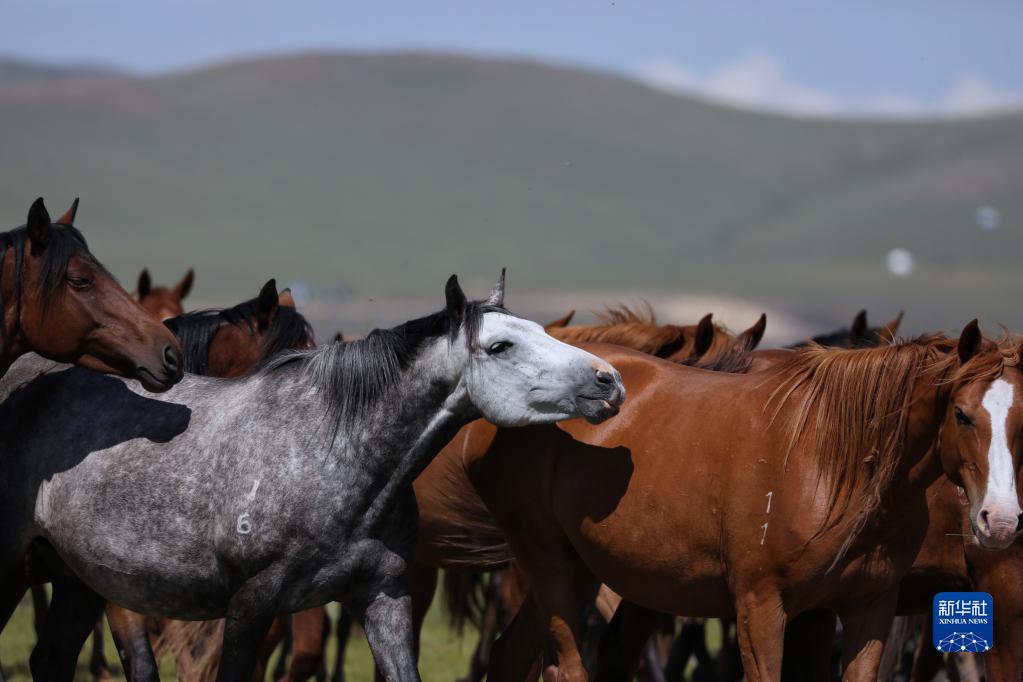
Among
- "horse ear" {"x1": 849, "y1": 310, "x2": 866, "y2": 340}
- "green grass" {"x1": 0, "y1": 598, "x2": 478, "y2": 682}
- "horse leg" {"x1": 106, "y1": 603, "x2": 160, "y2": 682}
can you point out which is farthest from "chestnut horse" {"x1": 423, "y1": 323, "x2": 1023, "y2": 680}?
"green grass" {"x1": 0, "y1": 598, "x2": 478, "y2": 682}

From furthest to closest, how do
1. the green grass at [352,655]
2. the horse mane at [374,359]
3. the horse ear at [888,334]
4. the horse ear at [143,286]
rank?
the horse ear at [143,286] → the green grass at [352,655] → the horse ear at [888,334] → the horse mane at [374,359]

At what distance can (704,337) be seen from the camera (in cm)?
729

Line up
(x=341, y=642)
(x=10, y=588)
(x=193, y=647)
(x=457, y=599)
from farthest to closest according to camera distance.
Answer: (x=457, y=599)
(x=341, y=642)
(x=193, y=647)
(x=10, y=588)

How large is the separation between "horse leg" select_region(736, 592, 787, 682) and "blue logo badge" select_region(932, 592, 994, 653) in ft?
1.96

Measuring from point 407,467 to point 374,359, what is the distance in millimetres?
387

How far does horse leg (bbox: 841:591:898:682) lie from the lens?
16.7 ft

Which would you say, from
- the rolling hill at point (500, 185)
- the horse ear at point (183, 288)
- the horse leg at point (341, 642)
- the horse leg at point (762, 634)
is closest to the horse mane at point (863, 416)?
the horse leg at point (762, 634)

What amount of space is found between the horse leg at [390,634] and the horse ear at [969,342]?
2.03 meters

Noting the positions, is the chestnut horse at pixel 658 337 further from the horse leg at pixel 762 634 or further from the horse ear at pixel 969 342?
the horse ear at pixel 969 342

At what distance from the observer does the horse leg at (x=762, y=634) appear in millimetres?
4977

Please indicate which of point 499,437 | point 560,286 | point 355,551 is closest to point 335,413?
point 355,551

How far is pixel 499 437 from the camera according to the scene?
602 centimetres

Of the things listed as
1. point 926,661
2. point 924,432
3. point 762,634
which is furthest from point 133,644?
point 926,661

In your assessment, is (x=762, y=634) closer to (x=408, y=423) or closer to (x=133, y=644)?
(x=408, y=423)
